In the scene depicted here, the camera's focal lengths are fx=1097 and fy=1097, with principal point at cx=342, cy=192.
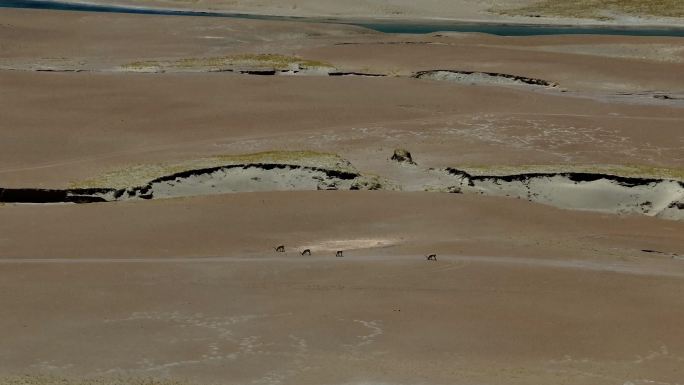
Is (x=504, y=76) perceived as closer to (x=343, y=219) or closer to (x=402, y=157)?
(x=402, y=157)

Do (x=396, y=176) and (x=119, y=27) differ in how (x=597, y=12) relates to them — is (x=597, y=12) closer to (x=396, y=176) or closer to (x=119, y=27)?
(x=119, y=27)

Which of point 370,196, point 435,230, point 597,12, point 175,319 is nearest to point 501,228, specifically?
point 435,230

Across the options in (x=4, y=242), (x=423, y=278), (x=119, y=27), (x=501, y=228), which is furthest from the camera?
(x=119, y=27)

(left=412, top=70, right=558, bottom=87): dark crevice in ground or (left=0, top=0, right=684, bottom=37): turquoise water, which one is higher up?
(left=0, top=0, right=684, bottom=37): turquoise water

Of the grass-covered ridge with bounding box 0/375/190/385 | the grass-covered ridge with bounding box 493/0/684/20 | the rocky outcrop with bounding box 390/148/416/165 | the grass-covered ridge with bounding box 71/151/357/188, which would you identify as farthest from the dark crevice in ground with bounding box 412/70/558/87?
the grass-covered ridge with bounding box 493/0/684/20

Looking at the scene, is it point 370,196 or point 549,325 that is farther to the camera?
point 370,196


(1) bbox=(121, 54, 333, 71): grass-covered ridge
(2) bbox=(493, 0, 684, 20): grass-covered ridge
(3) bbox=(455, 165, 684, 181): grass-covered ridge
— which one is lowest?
(3) bbox=(455, 165, 684, 181): grass-covered ridge

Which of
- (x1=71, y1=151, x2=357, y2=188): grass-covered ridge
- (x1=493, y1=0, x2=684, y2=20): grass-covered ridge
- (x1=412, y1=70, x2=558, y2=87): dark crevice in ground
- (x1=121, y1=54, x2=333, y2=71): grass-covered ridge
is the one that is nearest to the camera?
(x1=71, y1=151, x2=357, y2=188): grass-covered ridge

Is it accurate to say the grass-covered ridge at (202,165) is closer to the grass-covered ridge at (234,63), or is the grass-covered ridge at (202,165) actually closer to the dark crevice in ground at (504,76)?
the grass-covered ridge at (234,63)

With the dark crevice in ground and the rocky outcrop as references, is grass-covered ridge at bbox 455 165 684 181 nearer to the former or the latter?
the rocky outcrop
